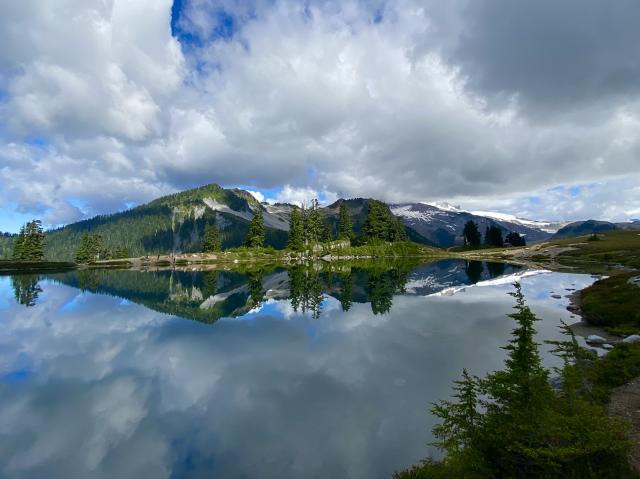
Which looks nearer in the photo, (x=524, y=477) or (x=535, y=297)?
(x=524, y=477)

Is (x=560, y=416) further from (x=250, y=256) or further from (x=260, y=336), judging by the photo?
(x=250, y=256)

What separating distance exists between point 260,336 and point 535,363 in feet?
85.1

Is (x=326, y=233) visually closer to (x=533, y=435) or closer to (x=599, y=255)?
(x=599, y=255)

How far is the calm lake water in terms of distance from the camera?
14.0 meters

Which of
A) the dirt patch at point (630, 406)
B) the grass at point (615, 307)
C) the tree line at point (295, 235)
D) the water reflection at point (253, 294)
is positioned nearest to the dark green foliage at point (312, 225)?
the tree line at point (295, 235)

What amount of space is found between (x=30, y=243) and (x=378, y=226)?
145736 mm

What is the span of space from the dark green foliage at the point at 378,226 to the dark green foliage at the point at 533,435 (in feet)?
488

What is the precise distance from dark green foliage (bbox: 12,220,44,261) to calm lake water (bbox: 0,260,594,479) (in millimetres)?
123587

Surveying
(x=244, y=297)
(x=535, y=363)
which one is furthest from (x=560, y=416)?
(x=244, y=297)

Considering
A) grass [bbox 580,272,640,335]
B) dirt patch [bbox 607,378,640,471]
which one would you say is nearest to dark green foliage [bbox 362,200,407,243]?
grass [bbox 580,272,640,335]

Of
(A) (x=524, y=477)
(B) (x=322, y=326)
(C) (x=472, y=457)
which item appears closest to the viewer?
(A) (x=524, y=477)

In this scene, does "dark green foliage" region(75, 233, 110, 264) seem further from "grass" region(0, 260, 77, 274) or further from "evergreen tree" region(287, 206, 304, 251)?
"evergreen tree" region(287, 206, 304, 251)

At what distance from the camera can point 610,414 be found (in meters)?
13.3

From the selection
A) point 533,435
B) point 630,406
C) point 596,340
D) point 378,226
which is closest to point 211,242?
point 378,226
